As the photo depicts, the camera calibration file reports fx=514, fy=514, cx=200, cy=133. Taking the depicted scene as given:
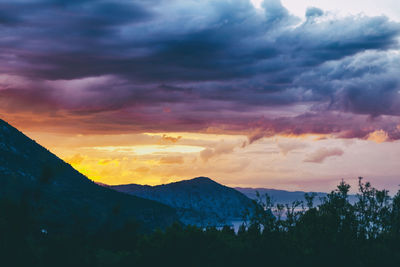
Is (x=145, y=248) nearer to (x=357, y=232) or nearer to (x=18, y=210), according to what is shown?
(x=18, y=210)

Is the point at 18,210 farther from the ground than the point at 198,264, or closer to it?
farther from the ground

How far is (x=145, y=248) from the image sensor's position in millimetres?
63906

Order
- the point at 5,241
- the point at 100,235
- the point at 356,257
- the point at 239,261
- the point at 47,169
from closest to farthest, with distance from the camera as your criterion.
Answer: the point at 47,169 < the point at 5,241 < the point at 239,261 < the point at 356,257 < the point at 100,235

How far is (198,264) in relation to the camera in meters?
63.5

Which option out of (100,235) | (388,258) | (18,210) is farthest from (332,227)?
(18,210)

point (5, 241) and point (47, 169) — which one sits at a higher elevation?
point (47, 169)

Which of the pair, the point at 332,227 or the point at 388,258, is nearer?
the point at 388,258

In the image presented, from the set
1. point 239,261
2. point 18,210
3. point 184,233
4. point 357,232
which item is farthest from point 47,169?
point 357,232

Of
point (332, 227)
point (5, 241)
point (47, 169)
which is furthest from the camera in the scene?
point (332, 227)

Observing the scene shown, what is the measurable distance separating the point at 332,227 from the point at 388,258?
1239cm

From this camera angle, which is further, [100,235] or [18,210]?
[100,235]

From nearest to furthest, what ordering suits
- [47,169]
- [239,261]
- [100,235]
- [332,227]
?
[47,169], [239,261], [332,227], [100,235]

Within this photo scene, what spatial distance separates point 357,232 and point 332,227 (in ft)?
20.6

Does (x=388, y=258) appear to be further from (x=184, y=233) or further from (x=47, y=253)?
(x=47, y=253)
